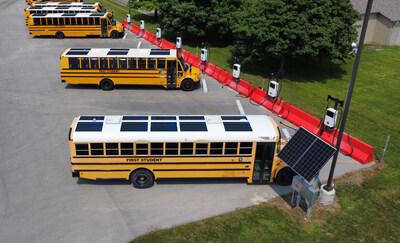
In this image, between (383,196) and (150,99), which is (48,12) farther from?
(383,196)

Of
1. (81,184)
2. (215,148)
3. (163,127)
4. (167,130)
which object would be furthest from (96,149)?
(215,148)

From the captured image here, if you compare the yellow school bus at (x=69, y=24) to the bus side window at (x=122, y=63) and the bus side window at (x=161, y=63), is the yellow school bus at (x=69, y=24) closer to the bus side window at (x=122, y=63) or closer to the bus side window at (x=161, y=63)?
the bus side window at (x=122, y=63)

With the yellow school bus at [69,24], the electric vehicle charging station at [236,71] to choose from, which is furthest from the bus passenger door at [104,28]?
the electric vehicle charging station at [236,71]

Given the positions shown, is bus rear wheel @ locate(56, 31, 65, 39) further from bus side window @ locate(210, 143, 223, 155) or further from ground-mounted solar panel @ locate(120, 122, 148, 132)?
bus side window @ locate(210, 143, 223, 155)

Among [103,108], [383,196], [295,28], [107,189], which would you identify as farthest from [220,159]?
[295,28]

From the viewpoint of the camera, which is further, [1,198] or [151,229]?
[1,198]

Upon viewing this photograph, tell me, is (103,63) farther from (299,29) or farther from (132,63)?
(299,29)
